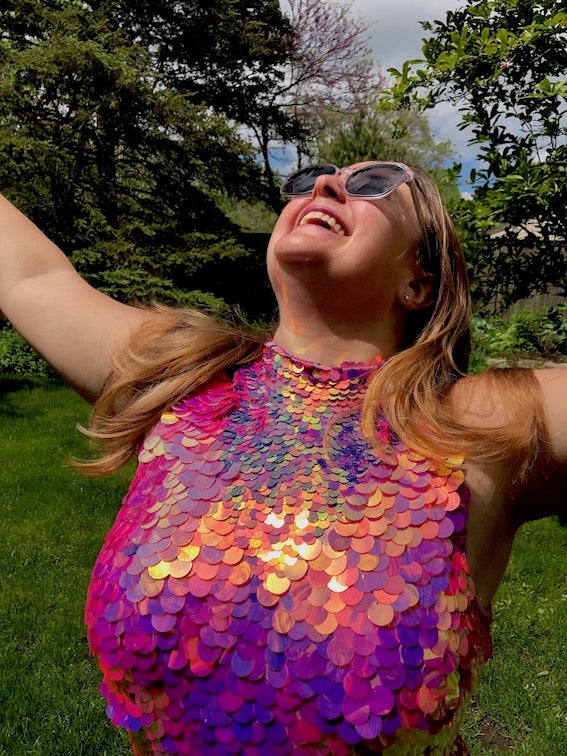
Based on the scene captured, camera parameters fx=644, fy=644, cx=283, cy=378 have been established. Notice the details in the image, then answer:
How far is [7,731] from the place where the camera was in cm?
255

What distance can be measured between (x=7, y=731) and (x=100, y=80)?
853 centimetres

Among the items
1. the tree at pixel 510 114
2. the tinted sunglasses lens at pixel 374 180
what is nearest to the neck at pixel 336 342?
the tinted sunglasses lens at pixel 374 180

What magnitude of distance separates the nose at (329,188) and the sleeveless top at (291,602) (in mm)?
500

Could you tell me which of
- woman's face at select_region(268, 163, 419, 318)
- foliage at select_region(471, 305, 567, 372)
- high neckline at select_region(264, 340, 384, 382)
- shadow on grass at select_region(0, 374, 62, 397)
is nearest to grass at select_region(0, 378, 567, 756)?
foliage at select_region(471, 305, 567, 372)

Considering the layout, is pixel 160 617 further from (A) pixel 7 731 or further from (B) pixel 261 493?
(A) pixel 7 731

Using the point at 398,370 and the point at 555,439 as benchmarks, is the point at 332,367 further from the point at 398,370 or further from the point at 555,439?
the point at 555,439

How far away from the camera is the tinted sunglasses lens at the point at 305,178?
1.47 metres

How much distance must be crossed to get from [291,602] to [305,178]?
0.95 m

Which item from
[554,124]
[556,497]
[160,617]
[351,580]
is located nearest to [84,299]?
[160,617]

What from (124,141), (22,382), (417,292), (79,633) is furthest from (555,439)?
(124,141)

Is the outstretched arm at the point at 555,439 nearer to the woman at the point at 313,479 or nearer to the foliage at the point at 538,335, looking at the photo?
the woman at the point at 313,479

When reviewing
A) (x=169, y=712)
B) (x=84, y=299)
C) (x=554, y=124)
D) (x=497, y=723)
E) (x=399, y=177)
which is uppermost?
(x=554, y=124)

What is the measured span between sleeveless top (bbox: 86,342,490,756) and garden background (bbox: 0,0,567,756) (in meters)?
0.75

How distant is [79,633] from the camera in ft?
10.6
